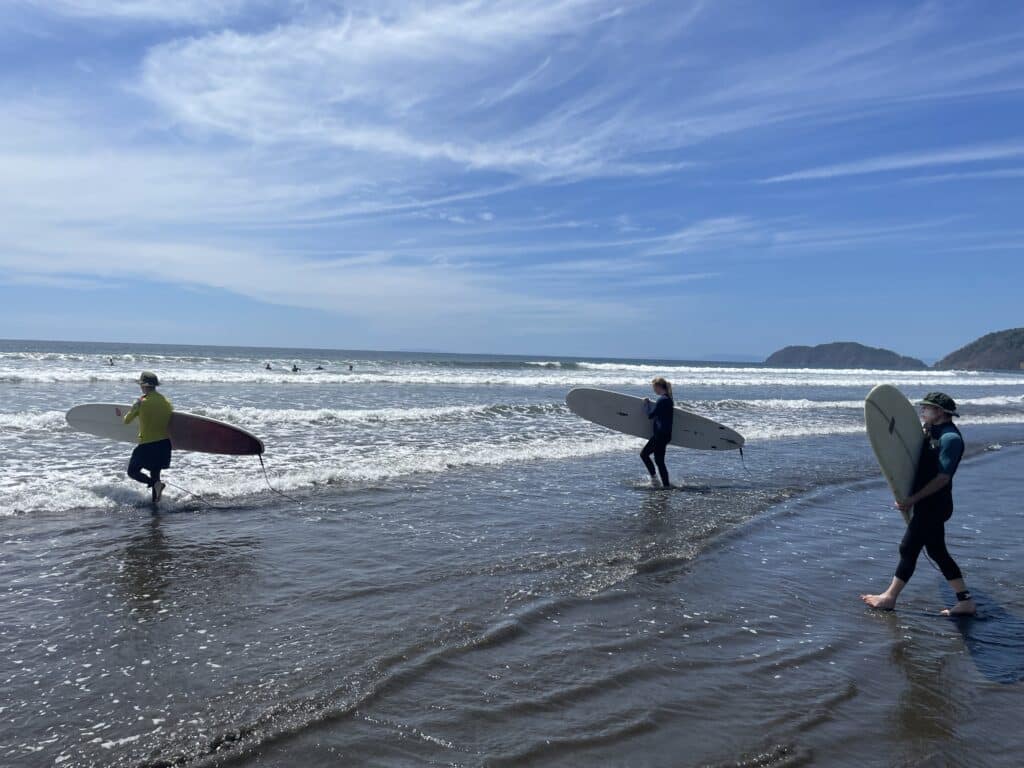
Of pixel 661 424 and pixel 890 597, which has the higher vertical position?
pixel 661 424

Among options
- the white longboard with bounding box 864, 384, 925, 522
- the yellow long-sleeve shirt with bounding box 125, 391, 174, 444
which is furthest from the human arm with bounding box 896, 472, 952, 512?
the yellow long-sleeve shirt with bounding box 125, 391, 174, 444

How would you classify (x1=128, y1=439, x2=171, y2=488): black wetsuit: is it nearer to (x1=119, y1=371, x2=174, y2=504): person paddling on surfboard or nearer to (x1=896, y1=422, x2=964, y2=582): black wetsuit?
(x1=119, y1=371, x2=174, y2=504): person paddling on surfboard

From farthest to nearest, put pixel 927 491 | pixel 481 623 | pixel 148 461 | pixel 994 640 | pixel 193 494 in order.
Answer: pixel 193 494
pixel 148 461
pixel 927 491
pixel 994 640
pixel 481 623

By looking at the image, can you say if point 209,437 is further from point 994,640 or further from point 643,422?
point 994,640

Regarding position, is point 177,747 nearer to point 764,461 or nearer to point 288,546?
point 288,546

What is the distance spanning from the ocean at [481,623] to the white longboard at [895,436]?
1.05 m

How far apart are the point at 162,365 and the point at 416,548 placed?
42.4 m

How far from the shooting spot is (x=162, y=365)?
1702 inches

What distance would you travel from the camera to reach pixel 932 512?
5.25 metres

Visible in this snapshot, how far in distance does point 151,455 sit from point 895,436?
776 centimetres

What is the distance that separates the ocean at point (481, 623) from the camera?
340cm

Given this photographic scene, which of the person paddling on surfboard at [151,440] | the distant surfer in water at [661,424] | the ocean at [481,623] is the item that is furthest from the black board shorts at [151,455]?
the distant surfer in water at [661,424]

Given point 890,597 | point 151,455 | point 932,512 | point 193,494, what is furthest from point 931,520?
point 193,494

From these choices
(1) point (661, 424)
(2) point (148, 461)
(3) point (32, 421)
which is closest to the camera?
(2) point (148, 461)
